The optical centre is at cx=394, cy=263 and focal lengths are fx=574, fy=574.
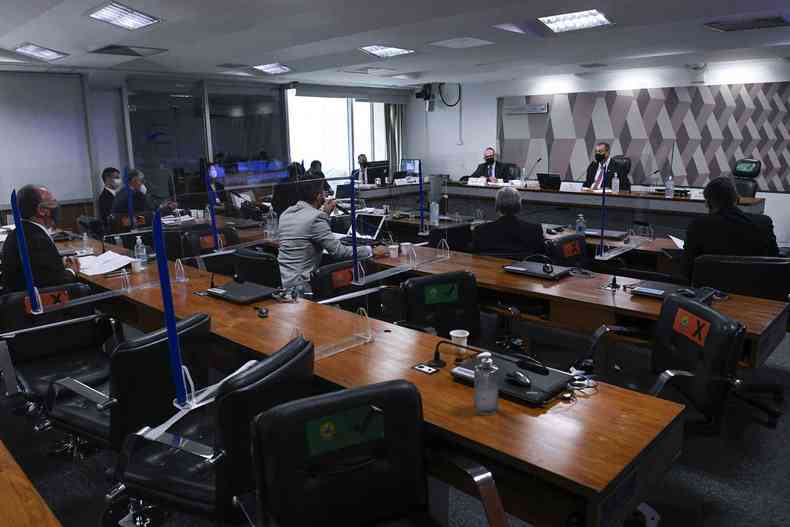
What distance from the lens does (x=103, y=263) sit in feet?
12.9

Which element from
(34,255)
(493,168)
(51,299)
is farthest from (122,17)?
(493,168)

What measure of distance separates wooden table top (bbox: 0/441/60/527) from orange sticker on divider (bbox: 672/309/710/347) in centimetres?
220

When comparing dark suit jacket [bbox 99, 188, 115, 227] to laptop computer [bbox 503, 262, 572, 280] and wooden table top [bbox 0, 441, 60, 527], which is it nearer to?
laptop computer [bbox 503, 262, 572, 280]

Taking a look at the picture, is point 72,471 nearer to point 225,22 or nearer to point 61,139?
point 225,22

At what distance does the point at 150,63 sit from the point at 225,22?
10.3 feet

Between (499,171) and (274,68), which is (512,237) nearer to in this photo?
(499,171)

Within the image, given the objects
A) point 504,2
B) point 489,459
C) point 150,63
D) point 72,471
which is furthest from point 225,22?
point 489,459

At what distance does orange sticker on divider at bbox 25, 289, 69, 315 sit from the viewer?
9.32 feet

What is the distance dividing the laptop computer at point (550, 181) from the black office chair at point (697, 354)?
15.9 ft

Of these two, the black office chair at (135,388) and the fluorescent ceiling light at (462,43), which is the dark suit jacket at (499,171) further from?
the black office chair at (135,388)

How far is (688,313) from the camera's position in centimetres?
234

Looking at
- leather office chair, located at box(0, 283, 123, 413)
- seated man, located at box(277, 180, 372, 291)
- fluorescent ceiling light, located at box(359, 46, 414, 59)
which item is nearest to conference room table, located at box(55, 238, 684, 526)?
leather office chair, located at box(0, 283, 123, 413)

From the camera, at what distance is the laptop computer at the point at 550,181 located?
723cm

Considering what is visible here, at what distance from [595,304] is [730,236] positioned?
1.20m
